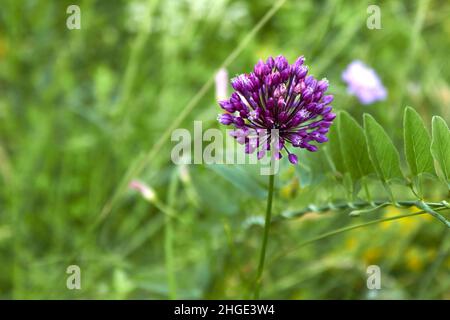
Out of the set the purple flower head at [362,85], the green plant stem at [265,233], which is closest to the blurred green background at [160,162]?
the purple flower head at [362,85]

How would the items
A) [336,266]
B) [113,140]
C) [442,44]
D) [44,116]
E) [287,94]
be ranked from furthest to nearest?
[442,44] → [44,116] → [113,140] → [336,266] → [287,94]

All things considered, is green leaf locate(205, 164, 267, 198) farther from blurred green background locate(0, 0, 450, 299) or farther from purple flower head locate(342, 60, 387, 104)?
purple flower head locate(342, 60, 387, 104)

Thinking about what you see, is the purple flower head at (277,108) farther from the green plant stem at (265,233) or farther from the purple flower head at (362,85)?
the purple flower head at (362,85)

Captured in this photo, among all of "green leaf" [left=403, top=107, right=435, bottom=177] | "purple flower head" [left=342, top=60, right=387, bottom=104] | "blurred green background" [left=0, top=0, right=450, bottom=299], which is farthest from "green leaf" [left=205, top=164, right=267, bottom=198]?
"purple flower head" [left=342, top=60, right=387, bottom=104]

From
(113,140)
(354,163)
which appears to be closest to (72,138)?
(113,140)

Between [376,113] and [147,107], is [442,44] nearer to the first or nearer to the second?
[376,113]
